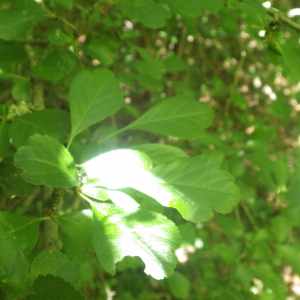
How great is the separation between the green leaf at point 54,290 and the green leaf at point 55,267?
5 cm

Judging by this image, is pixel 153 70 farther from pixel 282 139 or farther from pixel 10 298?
pixel 282 139

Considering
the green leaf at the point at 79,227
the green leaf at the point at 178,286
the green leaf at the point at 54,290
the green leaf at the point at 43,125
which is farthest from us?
the green leaf at the point at 178,286

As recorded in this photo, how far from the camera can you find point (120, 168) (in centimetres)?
60

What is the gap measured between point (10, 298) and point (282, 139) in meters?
2.57

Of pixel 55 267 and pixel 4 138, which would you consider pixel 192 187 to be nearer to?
pixel 55 267

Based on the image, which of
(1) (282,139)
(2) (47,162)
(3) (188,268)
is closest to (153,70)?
(2) (47,162)

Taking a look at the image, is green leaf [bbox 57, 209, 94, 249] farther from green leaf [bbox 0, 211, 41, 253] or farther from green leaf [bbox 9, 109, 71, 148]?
green leaf [bbox 9, 109, 71, 148]

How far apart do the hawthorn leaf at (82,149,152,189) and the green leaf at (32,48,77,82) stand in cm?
39

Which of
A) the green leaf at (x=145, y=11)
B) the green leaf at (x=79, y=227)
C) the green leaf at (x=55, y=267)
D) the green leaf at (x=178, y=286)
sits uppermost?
the green leaf at (x=145, y=11)

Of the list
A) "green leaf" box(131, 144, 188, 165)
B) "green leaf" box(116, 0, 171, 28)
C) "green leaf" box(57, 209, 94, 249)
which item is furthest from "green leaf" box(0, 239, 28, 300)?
"green leaf" box(116, 0, 171, 28)

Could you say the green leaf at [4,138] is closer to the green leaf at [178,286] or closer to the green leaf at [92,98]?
the green leaf at [92,98]

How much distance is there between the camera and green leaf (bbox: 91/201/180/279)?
0.51 meters

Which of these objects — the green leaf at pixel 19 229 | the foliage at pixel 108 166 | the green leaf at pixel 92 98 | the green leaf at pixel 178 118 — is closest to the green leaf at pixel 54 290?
the foliage at pixel 108 166

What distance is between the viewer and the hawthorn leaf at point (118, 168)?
23.3 inches
